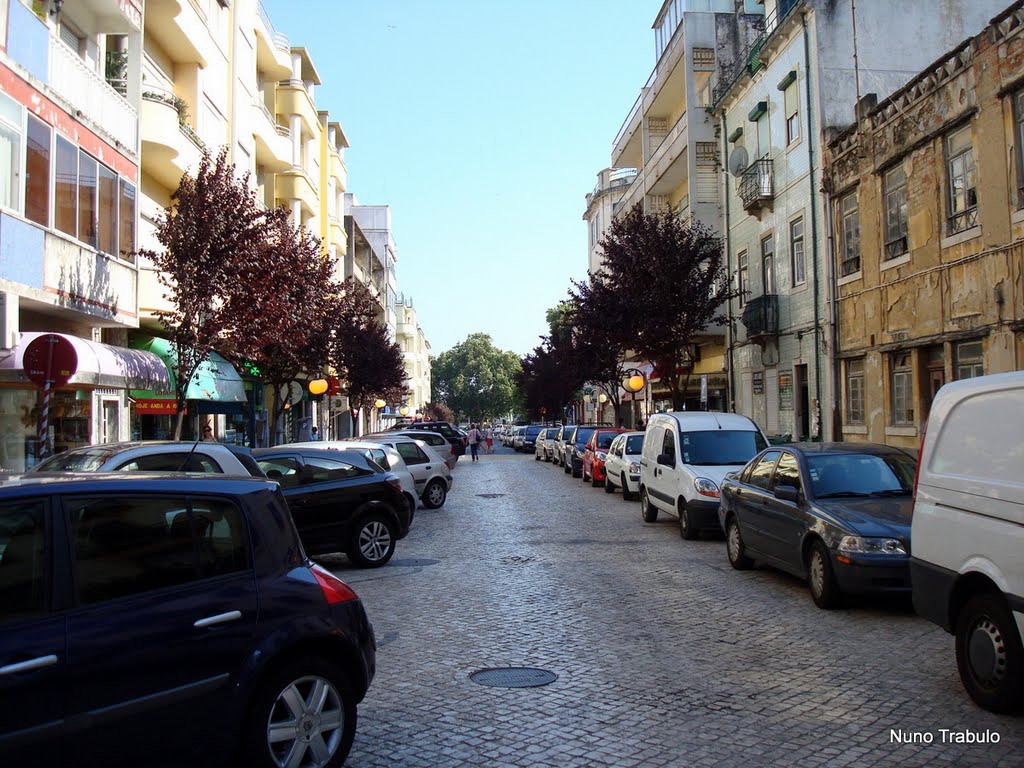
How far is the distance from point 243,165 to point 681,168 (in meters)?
15.7

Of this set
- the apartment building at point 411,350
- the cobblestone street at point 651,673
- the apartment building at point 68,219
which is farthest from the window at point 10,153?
the apartment building at point 411,350

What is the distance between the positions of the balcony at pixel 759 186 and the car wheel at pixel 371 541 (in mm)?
18004

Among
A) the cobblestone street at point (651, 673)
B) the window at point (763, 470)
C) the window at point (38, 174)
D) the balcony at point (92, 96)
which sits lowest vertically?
the cobblestone street at point (651, 673)

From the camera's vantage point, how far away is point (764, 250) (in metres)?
27.4

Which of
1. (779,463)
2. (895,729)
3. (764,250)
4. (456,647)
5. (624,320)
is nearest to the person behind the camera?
(895,729)

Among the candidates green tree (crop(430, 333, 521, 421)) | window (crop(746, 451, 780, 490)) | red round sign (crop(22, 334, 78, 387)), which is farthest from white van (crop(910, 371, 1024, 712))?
green tree (crop(430, 333, 521, 421))

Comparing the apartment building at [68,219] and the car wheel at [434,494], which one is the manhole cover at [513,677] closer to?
the apartment building at [68,219]

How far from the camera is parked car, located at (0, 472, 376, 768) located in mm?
3631

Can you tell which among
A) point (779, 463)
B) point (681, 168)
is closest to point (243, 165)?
point (681, 168)

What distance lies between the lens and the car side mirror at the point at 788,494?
927 centimetres

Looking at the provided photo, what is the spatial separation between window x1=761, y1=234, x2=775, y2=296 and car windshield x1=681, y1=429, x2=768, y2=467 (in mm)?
12179

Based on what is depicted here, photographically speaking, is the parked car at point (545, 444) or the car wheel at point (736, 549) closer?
the car wheel at point (736, 549)

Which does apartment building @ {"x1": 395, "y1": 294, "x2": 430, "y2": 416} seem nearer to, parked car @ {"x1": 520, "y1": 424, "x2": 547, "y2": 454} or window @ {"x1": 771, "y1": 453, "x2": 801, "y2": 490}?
parked car @ {"x1": 520, "y1": 424, "x2": 547, "y2": 454}

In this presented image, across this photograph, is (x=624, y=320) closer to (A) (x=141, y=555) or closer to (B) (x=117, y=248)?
(B) (x=117, y=248)
